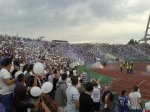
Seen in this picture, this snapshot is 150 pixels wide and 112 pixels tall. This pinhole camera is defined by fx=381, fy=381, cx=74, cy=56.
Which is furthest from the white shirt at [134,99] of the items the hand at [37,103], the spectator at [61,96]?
the hand at [37,103]

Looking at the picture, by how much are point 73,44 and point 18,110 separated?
58.3 metres

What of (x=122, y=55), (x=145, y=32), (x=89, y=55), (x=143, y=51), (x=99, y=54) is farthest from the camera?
(x=145, y=32)

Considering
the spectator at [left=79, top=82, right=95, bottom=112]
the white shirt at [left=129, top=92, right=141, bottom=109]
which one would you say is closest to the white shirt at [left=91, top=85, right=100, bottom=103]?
the white shirt at [left=129, top=92, right=141, bottom=109]

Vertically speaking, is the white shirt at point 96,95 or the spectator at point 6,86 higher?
the spectator at point 6,86

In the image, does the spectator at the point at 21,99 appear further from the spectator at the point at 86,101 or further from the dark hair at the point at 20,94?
the spectator at the point at 86,101

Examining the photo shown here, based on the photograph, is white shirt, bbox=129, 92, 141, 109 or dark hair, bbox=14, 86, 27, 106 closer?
dark hair, bbox=14, 86, 27, 106

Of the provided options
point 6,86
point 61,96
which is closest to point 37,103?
point 6,86

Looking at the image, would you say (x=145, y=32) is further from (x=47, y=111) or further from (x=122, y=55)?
(x=47, y=111)

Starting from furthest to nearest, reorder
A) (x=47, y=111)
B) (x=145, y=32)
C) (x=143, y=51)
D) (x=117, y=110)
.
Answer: (x=145, y=32)
(x=143, y=51)
(x=117, y=110)
(x=47, y=111)

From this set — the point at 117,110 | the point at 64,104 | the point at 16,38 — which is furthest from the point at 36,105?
the point at 16,38

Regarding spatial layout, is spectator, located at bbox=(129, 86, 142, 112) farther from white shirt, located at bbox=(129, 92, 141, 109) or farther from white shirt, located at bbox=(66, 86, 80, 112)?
white shirt, located at bbox=(66, 86, 80, 112)

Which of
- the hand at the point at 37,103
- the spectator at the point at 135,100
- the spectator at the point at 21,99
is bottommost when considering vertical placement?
the spectator at the point at 135,100

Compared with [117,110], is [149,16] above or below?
above

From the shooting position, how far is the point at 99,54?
65062 mm
